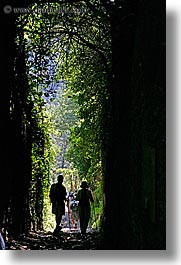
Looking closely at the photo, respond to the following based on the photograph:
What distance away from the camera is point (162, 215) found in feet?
9.06

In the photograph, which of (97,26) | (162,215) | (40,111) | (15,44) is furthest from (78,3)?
(162,215)

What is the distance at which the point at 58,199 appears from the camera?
2.90 m

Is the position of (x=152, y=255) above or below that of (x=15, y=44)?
below

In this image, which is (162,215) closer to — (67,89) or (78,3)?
(67,89)

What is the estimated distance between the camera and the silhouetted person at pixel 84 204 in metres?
2.87

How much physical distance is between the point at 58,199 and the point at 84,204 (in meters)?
0.12

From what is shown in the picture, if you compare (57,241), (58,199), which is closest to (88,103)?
(58,199)

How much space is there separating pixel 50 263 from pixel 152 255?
45cm

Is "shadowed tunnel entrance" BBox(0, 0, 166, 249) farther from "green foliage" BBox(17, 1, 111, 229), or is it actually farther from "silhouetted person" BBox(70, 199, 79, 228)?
"silhouetted person" BBox(70, 199, 79, 228)

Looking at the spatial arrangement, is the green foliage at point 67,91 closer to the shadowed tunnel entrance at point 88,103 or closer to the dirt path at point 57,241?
the shadowed tunnel entrance at point 88,103

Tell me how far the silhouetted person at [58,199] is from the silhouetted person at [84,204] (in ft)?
0.24

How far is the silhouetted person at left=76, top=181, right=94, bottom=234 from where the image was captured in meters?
2.87

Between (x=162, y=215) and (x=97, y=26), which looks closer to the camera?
(x=162, y=215)

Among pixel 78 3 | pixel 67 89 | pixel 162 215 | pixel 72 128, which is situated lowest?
pixel 162 215
